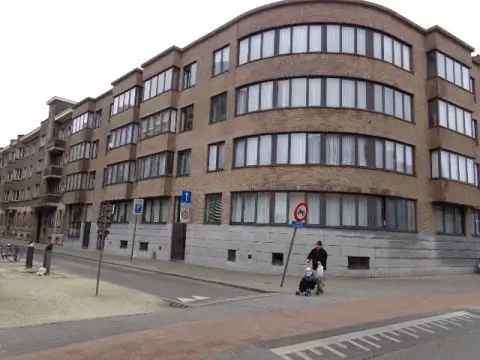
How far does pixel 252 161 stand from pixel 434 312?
1322cm

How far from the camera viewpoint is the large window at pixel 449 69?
2488 centimetres

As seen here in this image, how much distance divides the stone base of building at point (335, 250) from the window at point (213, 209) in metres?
0.41

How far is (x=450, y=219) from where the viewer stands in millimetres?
25125

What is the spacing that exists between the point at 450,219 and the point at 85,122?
3270cm

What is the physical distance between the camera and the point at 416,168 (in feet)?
75.8

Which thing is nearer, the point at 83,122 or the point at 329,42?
the point at 329,42

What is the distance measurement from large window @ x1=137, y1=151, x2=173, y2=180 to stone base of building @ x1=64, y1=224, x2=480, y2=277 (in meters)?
4.05

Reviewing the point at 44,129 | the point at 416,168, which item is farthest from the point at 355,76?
the point at 44,129

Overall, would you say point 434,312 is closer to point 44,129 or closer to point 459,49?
point 459,49

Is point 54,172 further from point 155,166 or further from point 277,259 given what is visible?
point 277,259

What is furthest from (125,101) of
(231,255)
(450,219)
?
(450,219)

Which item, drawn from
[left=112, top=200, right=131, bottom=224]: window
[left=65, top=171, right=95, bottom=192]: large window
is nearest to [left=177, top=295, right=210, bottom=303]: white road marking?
[left=112, top=200, right=131, bottom=224]: window

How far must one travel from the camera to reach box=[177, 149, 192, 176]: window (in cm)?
2706

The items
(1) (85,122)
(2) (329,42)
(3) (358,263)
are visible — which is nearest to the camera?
(3) (358,263)
